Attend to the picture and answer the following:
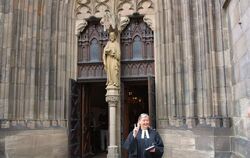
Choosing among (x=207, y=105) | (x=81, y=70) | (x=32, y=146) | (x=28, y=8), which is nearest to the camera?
(x=207, y=105)

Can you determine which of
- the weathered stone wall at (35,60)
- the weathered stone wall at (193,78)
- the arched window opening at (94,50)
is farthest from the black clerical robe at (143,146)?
the arched window opening at (94,50)

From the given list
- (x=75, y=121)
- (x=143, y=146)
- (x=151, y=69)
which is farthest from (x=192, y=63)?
(x=143, y=146)

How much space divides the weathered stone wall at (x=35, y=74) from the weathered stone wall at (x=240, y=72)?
13.3 feet

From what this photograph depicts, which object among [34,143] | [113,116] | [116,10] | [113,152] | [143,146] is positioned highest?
[116,10]

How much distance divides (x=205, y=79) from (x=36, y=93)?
3.86 m

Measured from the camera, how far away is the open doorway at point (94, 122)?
8.62m

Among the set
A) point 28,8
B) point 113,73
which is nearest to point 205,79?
point 113,73

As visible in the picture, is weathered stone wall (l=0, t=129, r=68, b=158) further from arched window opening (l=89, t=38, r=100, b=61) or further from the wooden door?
arched window opening (l=89, t=38, r=100, b=61)

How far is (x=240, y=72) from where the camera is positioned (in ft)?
16.7

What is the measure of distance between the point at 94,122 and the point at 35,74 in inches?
159

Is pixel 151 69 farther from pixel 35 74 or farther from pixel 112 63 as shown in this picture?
pixel 35 74

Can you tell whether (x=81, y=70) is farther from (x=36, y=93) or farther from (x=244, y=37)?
(x=244, y=37)

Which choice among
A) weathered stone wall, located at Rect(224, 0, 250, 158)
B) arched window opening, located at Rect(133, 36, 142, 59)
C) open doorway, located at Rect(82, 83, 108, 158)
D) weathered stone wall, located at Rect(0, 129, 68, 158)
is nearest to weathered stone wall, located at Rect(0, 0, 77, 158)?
weathered stone wall, located at Rect(0, 129, 68, 158)

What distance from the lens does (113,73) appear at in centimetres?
751
